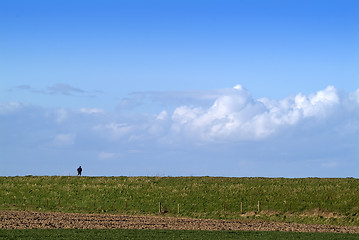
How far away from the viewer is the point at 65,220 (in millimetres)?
52938

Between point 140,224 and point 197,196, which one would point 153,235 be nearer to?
point 140,224

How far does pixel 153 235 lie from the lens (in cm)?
4112

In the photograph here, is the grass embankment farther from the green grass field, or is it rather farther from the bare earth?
the green grass field

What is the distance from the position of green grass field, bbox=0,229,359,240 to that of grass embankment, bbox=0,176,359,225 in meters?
14.9

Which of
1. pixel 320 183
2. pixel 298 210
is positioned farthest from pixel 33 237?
pixel 320 183

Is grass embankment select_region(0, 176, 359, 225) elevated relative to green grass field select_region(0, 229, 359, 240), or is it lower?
elevated

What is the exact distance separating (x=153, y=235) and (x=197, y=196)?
3183 centimetres

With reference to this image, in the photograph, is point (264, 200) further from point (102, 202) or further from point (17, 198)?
point (17, 198)

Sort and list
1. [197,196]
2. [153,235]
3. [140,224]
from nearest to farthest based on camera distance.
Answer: [153,235] < [140,224] < [197,196]

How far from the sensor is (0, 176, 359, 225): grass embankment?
2456 inches

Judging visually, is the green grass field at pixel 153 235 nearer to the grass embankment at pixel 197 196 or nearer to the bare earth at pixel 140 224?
the bare earth at pixel 140 224

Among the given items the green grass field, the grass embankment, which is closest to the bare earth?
the green grass field

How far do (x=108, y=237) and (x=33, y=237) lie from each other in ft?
17.1

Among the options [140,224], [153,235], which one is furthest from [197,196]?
[153,235]
